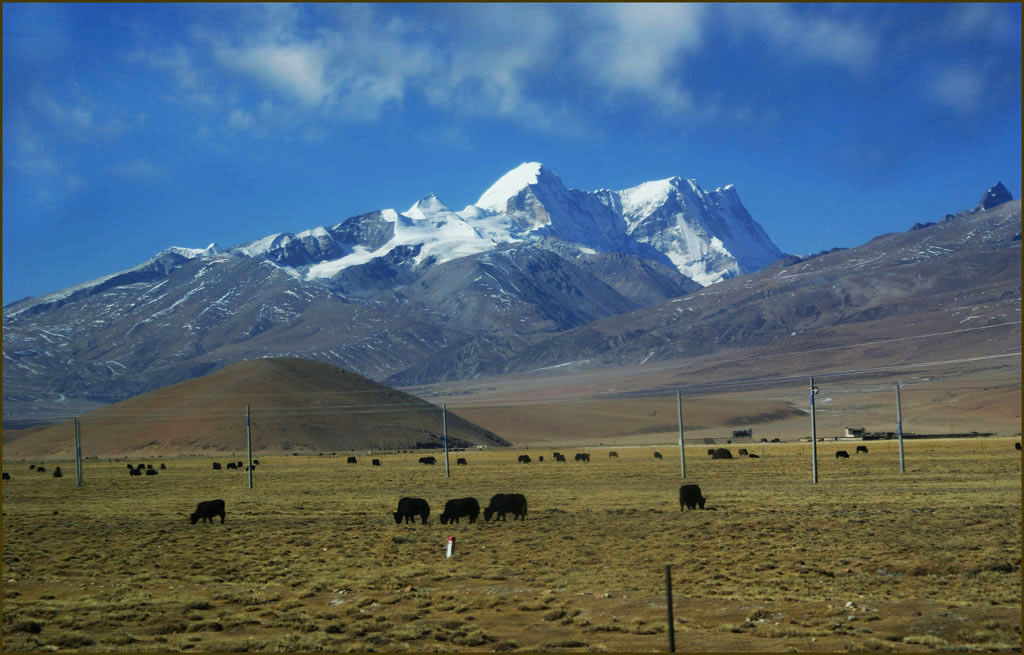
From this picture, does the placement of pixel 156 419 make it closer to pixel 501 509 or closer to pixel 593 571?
pixel 501 509

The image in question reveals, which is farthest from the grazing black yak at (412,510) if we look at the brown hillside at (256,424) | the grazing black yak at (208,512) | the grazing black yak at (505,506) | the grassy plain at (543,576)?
the brown hillside at (256,424)

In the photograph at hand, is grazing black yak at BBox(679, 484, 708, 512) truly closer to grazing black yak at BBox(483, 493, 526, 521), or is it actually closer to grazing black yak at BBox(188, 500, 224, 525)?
grazing black yak at BBox(483, 493, 526, 521)

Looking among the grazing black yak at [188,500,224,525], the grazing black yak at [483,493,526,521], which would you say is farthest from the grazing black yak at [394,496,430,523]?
the grazing black yak at [188,500,224,525]

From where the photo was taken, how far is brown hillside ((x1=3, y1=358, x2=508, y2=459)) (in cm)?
16188

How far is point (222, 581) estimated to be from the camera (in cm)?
2644

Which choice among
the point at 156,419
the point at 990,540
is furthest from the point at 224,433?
the point at 990,540

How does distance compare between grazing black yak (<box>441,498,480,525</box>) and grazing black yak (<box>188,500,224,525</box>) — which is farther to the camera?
grazing black yak (<box>188,500,224,525</box>)

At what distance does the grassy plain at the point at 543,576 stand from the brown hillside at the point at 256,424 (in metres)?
114

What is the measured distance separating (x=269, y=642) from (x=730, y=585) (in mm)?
11030

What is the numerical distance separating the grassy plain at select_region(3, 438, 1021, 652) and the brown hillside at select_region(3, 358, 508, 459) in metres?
114

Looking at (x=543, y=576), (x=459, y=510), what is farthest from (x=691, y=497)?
(x=543, y=576)

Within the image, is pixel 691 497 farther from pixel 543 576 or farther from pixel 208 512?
pixel 208 512

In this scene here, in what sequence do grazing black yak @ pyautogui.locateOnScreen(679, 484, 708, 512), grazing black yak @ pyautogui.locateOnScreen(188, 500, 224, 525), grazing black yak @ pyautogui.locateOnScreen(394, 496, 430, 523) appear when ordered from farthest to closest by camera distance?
grazing black yak @ pyautogui.locateOnScreen(188, 500, 224, 525) → grazing black yak @ pyautogui.locateOnScreen(679, 484, 708, 512) → grazing black yak @ pyautogui.locateOnScreen(394, 496, 430, 523)

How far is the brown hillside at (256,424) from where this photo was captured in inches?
6373
